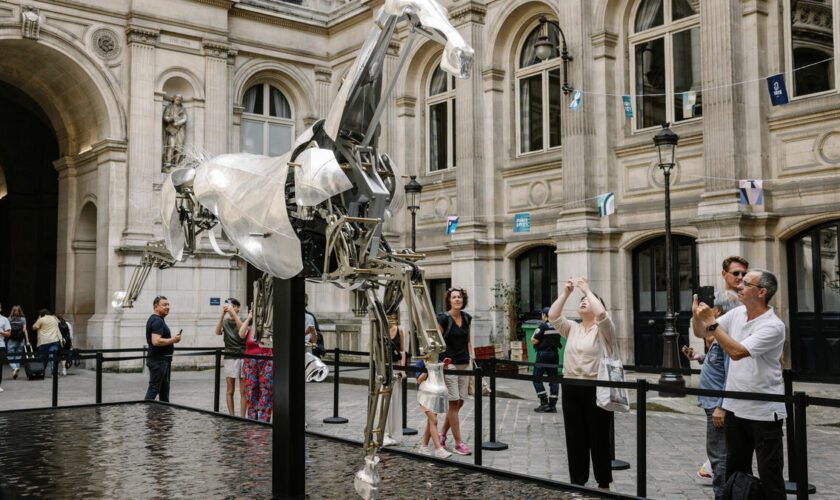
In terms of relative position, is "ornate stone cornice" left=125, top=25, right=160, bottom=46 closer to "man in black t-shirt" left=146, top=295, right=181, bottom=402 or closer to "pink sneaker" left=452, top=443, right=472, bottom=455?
"man in black t-shirt" left=146, top=295, right=181, bottom=402

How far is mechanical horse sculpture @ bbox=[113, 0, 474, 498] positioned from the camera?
5.26 meters

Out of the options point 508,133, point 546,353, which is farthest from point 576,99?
point 546,353

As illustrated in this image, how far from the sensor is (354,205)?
19.1ft

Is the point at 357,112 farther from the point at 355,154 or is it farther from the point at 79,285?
the point at 79,285

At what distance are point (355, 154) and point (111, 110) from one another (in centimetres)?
2106

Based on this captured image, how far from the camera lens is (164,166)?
25.4m

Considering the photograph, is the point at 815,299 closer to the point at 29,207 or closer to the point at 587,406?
the point at 587,406

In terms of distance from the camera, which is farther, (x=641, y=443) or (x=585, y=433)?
(x=585, y=433)

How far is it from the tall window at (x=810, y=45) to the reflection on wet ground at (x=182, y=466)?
13281 mm

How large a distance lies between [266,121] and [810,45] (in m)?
17.9

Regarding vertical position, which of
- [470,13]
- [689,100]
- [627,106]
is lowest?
[689,100]

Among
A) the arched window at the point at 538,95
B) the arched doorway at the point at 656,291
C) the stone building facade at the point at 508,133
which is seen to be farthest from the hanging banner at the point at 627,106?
the arched doorway at the point at 656,291

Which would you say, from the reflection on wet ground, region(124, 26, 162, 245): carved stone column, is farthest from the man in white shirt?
region(124, 26, 162, 245): carved stone column

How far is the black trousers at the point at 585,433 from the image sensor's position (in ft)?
23.1
